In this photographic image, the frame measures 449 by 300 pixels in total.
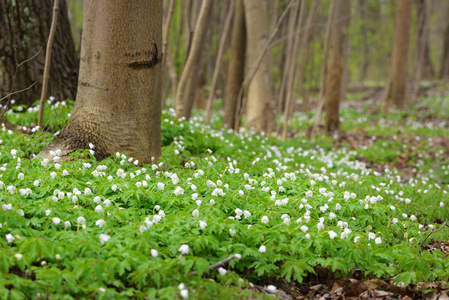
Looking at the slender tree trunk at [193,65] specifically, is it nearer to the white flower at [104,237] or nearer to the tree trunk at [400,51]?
the white flower at [104,237]

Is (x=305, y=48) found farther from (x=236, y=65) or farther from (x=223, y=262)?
(x=223, y=262)

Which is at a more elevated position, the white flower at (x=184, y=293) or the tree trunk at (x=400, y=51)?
the tree trunk at (x=400, y=51)

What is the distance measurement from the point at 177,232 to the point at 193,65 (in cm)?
525

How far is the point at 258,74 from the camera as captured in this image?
31.3 ft

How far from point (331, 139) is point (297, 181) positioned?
254 inches

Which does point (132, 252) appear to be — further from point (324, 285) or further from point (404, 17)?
point (404, 17)

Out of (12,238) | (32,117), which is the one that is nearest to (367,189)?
(12,238)

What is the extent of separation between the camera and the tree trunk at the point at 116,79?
14.7 ft

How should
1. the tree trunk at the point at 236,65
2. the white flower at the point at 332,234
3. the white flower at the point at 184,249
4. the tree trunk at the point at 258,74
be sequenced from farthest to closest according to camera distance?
the tree trunk at the point at 236,65, the tree trunk at the point at 258,74, the white flower at the point at 332,234, the white flower at the point at 184,249

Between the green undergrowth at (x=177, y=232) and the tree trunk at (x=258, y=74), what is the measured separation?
15.1 feet

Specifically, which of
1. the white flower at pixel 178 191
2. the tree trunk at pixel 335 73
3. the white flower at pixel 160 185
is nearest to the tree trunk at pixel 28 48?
the white flower at pixel 160 185

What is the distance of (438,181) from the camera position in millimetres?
7387

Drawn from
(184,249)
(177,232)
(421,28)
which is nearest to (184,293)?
(184,249)

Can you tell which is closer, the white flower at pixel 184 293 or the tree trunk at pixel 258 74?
the white flower at pixel 184 293
